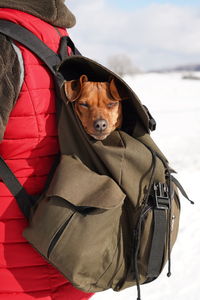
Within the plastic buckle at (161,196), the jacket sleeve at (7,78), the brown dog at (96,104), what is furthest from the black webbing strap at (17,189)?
the plastic buckle at (161,196)

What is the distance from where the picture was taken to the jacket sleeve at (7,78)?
1223 millimetres

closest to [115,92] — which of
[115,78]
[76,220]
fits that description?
[115,78]

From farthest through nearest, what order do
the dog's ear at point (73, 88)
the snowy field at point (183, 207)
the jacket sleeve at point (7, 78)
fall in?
1. the snowy field at point (183, 207)
2. the dog's ear at point (73, 88)
3. the jacket sleeve at point (7, 78)

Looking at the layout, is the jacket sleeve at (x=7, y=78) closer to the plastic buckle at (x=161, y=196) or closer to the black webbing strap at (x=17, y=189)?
the black webbing strap at (x=17, y=189)

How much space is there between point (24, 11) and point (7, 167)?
0.52 meters

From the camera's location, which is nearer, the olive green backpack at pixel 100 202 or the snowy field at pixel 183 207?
the olive green backpack at pixel 100 202

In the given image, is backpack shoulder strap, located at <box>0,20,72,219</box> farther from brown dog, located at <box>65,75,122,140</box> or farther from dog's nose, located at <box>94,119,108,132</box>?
dog's nose, located at <box>94,119,108,132</box>

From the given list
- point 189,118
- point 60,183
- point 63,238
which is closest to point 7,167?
point 60,183

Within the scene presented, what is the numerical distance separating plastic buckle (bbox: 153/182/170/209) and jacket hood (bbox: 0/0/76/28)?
0.67 meters

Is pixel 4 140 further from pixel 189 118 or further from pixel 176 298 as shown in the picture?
pixel 189 118

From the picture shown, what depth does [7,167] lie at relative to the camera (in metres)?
1.35

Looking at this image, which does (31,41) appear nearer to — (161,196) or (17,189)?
(17,189)

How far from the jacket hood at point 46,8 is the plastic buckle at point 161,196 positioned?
0.67m

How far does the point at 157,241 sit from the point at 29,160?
0.51 metres
